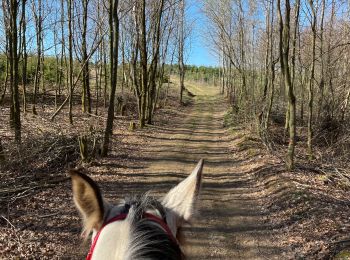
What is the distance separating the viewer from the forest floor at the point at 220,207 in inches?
211

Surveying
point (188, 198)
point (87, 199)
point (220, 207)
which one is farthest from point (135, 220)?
point (220, 207)

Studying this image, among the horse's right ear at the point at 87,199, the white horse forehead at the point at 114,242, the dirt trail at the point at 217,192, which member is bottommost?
the dirt trail at the point at 217,192

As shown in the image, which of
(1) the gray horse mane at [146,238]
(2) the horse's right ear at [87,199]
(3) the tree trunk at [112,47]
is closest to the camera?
(1) the gray horse mane at [146,238]

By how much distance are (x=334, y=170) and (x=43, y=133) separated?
7884 millimetres

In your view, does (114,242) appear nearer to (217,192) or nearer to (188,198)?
(188,198)

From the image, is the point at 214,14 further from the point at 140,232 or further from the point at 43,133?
the point at 140,232

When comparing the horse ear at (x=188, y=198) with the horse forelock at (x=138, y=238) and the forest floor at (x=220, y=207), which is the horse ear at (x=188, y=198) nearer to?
the horse forelock at (x=138, y=238)

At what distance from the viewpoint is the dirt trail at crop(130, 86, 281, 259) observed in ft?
18.5

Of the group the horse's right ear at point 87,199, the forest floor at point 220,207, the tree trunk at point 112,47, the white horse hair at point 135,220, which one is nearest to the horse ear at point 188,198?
the white horse hair at point 135,220

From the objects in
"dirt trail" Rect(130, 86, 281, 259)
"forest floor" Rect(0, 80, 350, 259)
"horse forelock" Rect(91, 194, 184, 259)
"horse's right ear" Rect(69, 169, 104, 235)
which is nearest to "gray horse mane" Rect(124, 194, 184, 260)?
"horse forelock" Rect(91, 194, 184, 259)

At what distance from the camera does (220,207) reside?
730 cm

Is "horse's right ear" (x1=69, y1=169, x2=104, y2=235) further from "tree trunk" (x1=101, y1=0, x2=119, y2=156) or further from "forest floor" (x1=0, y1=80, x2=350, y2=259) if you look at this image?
"tree trunk" (x1=101, y1=0, x2=119, y2=156)

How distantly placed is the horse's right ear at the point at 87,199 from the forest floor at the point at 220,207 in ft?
3.45

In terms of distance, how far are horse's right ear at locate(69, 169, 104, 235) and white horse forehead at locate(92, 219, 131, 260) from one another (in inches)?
3.4
